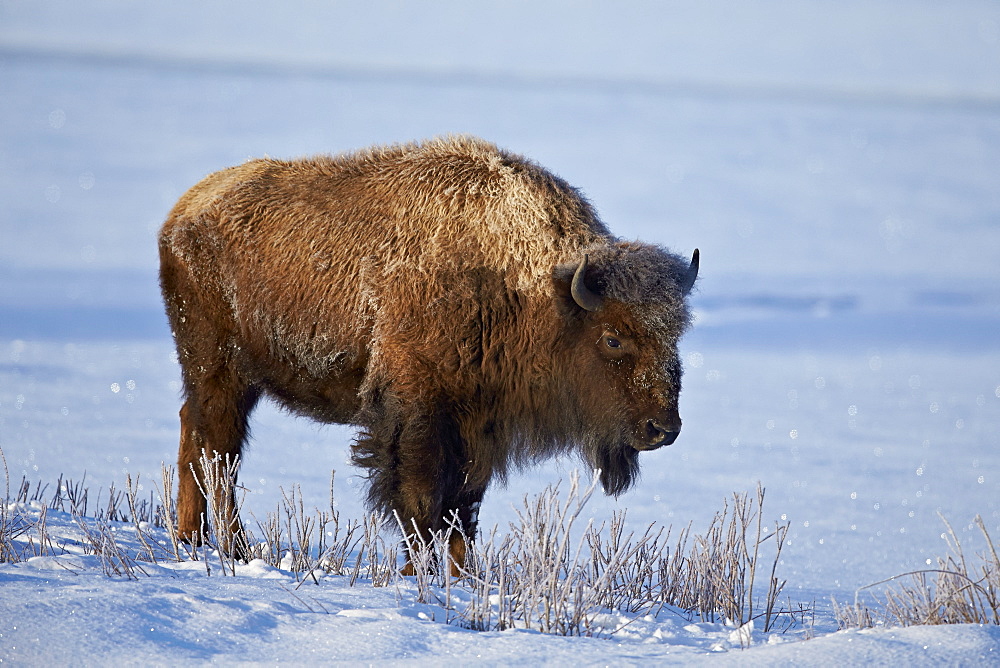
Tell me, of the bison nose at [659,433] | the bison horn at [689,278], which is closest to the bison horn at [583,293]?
the bison horn at [689,278]

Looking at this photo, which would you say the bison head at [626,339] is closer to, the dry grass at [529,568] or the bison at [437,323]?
the bison at [437,323]

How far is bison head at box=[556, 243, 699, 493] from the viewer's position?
5.16 meters

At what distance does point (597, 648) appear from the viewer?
3.49 m

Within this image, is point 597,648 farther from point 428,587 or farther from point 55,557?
point 55,557

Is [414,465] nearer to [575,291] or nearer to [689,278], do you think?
[575,291]

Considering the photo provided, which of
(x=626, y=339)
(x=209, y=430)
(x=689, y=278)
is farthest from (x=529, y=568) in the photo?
(x=209, y=430)

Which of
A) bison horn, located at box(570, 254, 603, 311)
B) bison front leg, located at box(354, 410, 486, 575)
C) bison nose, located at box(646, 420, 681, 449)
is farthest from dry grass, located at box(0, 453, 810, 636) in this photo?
bison horn, located at box(570, 254, 603, 311)

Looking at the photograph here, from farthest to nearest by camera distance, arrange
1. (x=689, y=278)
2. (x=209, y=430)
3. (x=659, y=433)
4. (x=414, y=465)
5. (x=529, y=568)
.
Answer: (x=209, y=430)
(x=689, y=278)
(x=414, y=465)
(x=659, y=433)
(x=529, y=568)

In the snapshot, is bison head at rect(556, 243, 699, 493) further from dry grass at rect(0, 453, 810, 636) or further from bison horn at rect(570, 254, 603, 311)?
dry grass at rect(0, 453, 810, 636)

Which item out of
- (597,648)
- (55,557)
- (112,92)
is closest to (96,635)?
(55,557)

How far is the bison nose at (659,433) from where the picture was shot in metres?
5.09

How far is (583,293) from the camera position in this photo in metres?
5.18

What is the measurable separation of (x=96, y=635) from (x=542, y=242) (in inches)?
114

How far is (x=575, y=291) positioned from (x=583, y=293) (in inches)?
1.6
